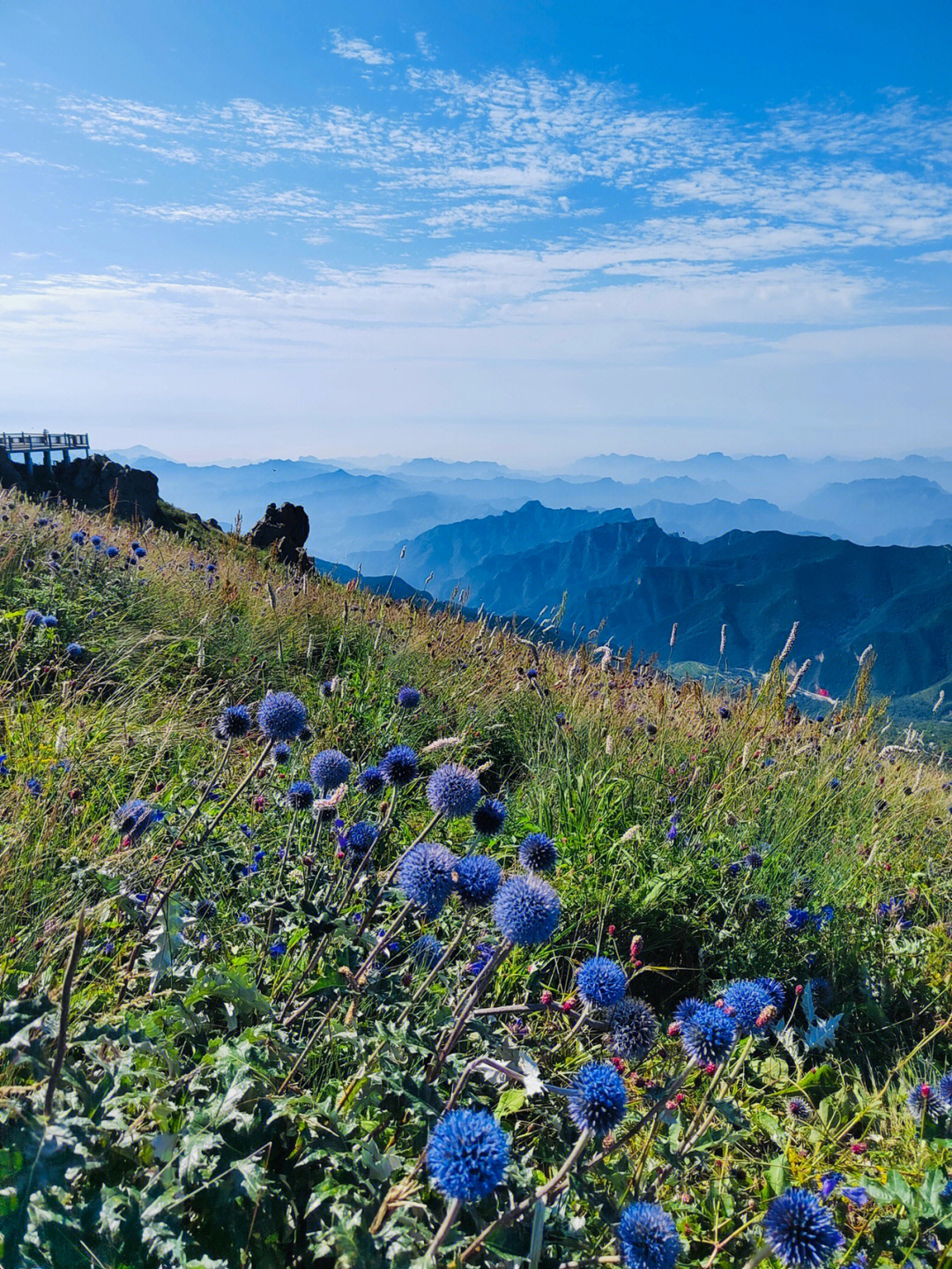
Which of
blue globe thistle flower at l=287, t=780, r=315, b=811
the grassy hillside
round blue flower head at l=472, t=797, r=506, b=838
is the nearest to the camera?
the grassy hillside

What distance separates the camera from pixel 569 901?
3627 mm

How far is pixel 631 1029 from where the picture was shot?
6.31ft

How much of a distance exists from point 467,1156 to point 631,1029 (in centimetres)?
69

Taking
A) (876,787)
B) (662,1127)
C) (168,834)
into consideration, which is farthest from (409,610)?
(662,1127)

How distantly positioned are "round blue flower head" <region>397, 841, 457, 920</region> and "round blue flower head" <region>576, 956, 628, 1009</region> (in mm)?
→ 403

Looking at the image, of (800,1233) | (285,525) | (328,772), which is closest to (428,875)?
(328,772)

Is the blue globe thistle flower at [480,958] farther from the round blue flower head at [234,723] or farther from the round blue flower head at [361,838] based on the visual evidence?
the round blue flower head at [234,723]

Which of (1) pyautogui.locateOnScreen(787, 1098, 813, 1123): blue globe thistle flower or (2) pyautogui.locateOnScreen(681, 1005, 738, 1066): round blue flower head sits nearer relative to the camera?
(2) pyautogui.locateOnScreen(681, 1005, 738, 1066): round blue flower head

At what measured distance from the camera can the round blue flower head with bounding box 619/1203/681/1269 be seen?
4.88 ft

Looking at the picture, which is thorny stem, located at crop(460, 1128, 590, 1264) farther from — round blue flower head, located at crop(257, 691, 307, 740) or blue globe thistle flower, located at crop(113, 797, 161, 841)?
blue globe thistle flower, located at crop(113, 797, 161, 841)

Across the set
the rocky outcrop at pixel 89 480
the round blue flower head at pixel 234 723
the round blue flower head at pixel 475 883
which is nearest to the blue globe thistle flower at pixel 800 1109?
the round blue flower head at pixel 475 883

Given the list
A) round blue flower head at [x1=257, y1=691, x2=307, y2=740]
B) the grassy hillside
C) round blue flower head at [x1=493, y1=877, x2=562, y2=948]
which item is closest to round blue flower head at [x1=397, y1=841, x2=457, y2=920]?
the grassy hillside

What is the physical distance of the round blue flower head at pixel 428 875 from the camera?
77.0 inches

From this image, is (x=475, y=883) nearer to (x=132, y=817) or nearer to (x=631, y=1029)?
(x=631, y=1029)
